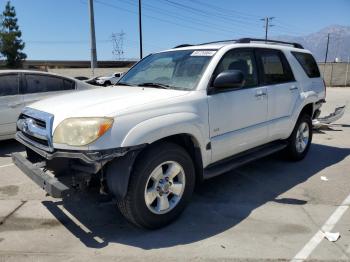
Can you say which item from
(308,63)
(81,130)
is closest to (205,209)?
(81,130)

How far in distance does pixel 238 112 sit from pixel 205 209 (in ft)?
4.02

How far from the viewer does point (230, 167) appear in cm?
446

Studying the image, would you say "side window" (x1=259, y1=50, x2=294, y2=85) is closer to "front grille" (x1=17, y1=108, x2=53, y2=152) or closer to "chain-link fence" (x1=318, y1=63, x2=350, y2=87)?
"front grille" (x1=17, y1=108, x2=53, y2=152)

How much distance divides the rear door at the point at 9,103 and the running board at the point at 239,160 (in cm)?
440

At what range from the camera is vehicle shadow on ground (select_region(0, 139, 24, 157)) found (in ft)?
22.9

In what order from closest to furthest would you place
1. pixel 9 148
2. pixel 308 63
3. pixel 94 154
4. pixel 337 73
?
pixel 94 154
pixel 308 63
pixel 9 148
pixel 337 73

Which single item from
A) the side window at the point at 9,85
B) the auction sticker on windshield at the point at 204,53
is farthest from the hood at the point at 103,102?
the side window at the point at 9,85

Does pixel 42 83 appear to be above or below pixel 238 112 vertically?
above

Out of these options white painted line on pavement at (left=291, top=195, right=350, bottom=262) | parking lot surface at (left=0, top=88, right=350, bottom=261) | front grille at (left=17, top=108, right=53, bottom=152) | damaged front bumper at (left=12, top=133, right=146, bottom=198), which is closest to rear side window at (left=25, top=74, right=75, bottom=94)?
parking lot surface at (left=0, top=88, right=350, bottom=261)

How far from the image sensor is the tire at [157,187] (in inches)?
136

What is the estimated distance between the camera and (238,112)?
4508 millimetres

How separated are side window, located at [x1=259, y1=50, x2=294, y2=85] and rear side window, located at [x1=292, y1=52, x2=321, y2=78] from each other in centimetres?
49

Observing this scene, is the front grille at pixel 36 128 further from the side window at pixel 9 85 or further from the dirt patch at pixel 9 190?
the side window at pixel 9 85

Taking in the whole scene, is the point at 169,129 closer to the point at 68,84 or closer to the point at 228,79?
the point at 228,79
